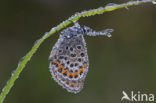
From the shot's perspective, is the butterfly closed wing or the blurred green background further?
the blurred green background

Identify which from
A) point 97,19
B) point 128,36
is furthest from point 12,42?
point 128,36

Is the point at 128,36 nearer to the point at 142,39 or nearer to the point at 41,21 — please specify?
the point at 142,39

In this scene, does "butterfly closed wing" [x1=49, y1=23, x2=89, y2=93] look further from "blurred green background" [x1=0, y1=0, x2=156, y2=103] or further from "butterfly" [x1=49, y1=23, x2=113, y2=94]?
"blurred green background" [x1=0, y1=0, x2=156, y2=103]

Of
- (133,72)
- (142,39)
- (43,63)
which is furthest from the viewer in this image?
(142,39)

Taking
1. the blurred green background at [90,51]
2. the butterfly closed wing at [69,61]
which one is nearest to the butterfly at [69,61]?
the butterfly closed wing at [69,61]

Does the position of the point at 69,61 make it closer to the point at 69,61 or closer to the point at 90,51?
the point at 69,61

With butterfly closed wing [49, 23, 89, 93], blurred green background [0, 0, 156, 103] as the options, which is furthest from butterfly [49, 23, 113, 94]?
blurred green background [0, 0, 156, 103]

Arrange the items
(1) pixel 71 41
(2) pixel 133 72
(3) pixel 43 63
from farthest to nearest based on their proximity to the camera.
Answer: (2) pixel 133 72, (3) pixel 43 63, (1) pixel 71 41
